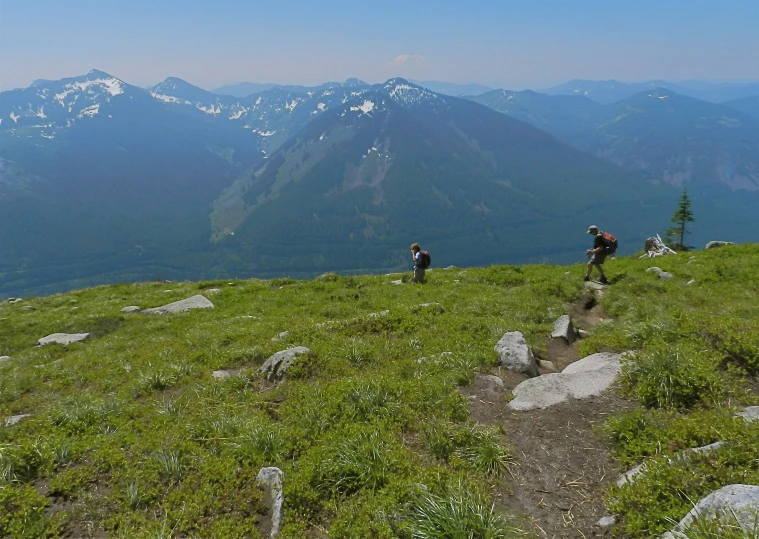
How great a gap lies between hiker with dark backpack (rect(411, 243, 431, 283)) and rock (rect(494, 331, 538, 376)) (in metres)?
11.7

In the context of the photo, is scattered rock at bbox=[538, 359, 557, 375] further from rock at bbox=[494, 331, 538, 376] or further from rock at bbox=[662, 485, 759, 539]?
rock at bbox=[662, 485, 759, 539]

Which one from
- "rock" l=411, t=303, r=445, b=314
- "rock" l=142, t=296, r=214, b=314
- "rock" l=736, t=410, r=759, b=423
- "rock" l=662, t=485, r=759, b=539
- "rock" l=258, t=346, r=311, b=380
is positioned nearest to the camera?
"rock" l=662, t=485, r=759, b=539

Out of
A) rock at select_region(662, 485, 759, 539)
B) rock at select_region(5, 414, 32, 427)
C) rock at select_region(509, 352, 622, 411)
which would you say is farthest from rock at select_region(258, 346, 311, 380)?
rock at select_region(662, 485, 759, 539)

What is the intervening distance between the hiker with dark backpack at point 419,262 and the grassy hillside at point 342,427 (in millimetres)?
7634

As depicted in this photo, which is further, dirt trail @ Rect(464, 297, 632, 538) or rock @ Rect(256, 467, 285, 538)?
rock @ Rect(256, 467, 285, 538)

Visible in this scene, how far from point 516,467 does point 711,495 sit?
2794 mm

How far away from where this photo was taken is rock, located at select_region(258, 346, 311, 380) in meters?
11.6

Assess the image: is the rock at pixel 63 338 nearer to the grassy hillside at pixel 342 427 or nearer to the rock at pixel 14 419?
Result: the grassy hillside at pixel 342 427

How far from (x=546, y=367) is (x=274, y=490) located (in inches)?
330

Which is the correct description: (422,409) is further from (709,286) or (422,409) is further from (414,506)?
(709,286)

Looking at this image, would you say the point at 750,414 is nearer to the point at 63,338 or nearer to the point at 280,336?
the point at 280,336

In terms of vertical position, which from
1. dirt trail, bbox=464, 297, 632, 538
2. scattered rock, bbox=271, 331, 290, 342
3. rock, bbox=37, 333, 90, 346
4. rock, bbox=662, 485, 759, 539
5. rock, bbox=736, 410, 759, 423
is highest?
rock, bbox=662, 485, 759, 539

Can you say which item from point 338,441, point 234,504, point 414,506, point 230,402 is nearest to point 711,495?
point 414,506

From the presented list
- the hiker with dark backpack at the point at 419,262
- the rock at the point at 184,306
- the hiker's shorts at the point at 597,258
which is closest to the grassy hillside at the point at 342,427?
the hiker's shorts at the point at 597,258
